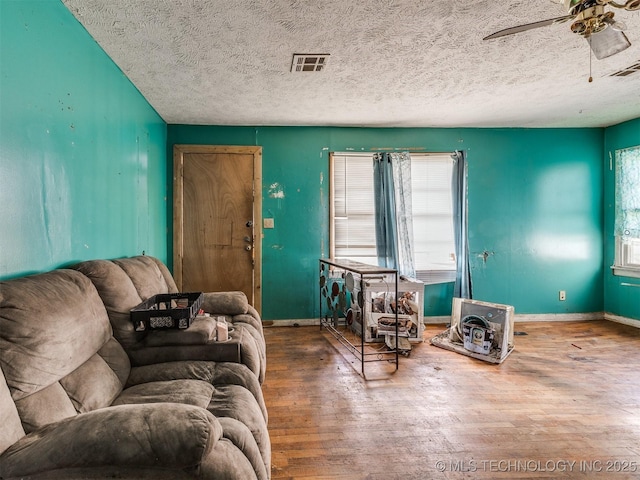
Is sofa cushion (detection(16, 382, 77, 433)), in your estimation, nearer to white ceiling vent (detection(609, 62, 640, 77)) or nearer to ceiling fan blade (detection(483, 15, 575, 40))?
ceiling fan blade (detection(483, 15, 575, 40))

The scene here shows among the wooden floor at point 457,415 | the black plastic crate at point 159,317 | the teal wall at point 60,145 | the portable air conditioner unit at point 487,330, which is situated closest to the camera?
the teal wall at point 60,145

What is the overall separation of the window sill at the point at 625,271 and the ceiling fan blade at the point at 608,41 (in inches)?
139

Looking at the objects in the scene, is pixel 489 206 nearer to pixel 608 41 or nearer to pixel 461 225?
pixel 461 225

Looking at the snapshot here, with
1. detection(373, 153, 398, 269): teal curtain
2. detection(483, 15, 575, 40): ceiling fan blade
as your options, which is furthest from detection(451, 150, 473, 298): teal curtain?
detection(483, 15, 575, 40): ceiling fan blade

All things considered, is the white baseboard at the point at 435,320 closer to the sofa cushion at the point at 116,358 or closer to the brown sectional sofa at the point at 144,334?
the brown sectional sofa at the point at 144,334

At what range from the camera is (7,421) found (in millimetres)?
1011

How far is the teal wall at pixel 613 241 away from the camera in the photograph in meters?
4.27

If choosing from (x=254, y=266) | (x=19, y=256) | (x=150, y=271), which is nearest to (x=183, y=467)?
(x=19, y=256)

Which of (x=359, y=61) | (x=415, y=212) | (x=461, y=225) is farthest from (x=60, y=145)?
(x=461, y=225)

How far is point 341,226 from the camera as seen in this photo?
14.7ft

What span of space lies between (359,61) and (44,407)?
2.74 metres

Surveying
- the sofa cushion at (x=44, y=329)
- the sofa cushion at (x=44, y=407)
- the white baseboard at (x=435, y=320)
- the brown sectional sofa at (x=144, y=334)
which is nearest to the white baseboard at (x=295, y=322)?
the white baseboard at (x=435, y=320)

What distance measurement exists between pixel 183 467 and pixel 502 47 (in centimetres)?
304

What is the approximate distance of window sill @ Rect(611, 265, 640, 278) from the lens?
4.24 metres
